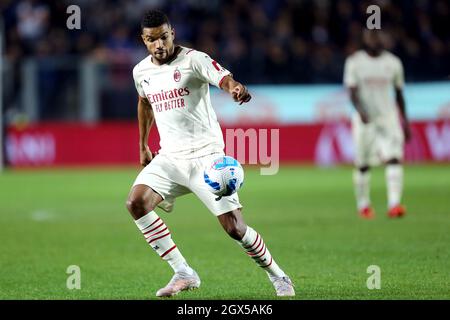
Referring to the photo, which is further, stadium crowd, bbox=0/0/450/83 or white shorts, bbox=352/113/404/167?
stadium crowd, bbox=0/0/450/83

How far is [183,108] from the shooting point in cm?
823

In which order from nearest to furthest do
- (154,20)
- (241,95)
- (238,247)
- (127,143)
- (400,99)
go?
(241,95) < (154,20) < (238,247) < (400,99) < (127,143)

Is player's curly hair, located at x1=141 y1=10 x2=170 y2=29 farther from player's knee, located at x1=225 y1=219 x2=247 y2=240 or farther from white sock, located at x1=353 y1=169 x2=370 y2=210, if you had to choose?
white sock, located at x1=353 y1=169 x2=370 y2=210

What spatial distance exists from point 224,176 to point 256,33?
19.4 m

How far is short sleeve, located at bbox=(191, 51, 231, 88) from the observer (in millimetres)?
7758

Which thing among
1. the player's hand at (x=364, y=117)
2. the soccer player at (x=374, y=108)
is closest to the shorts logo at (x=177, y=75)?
the player's hand at (x=364, y=117)

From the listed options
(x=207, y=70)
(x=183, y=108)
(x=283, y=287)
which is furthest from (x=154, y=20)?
(x=283, y=287)

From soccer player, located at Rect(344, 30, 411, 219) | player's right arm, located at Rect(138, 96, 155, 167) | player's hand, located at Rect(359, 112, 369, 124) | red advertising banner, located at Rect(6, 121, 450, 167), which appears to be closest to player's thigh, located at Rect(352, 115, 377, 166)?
soccer player, located at Rect(344, 30, 411, 219)

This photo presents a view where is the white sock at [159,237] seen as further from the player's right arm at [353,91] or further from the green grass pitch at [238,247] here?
the player's right arm at [353,91]

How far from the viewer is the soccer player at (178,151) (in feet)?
26.2

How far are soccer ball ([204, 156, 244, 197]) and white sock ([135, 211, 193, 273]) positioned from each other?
63 centimetres

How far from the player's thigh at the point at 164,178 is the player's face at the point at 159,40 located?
0.86 metres

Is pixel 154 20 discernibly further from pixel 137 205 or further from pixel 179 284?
pixel 179 284

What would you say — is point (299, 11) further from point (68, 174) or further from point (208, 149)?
point (208, 149)
